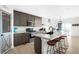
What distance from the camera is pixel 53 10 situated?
263 cm

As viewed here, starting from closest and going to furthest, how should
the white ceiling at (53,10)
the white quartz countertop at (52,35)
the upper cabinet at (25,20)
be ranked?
the white ceiling at (53,10)
the white quartz countertop at (52,35)
the upper cabinet at (25,20)

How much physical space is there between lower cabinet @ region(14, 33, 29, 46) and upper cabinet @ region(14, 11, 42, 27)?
32 centimetres

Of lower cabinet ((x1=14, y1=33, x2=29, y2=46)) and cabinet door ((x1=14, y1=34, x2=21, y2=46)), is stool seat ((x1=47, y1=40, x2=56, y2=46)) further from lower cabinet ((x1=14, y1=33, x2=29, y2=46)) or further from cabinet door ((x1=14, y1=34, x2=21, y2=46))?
cabinet door ((x1=14, y1=34, x2=21, y2=46))

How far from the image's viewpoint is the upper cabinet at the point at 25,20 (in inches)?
113

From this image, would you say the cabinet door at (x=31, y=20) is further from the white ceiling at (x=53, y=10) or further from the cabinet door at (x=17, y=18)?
the cabinet door at (x=17, y=18)

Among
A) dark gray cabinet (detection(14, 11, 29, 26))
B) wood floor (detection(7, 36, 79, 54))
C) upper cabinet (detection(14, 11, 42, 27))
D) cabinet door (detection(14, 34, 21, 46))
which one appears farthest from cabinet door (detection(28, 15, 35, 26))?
wood floor (detection(7, 36, 79, 54))

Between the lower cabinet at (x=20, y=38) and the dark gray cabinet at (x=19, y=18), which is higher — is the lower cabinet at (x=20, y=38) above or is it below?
below

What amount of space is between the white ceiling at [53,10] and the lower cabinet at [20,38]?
29.7 inches

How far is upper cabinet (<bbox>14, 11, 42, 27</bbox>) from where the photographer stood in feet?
9.39

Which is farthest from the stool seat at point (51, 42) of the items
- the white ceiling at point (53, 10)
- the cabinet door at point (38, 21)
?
the white ceiling at point (53, 10)

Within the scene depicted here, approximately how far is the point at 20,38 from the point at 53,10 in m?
1.29

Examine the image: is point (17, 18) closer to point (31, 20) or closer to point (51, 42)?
point (31, 20)
